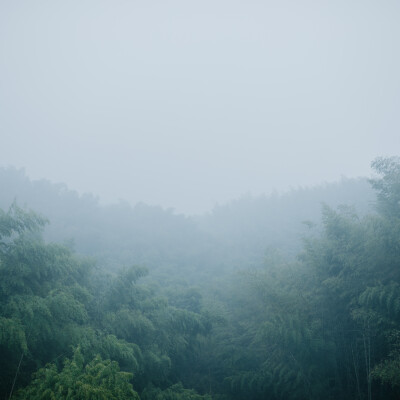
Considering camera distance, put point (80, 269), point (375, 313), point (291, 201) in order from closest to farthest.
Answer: point (375, 313) < point (80, 269) < point (291, 201)

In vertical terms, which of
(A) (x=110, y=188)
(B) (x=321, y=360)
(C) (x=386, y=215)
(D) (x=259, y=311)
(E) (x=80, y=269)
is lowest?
(B) (x=321, y=360)

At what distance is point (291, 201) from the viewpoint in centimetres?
2597

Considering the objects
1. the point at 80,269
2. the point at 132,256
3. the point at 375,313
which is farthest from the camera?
the point at 132,256

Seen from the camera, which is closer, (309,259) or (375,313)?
(375,313)

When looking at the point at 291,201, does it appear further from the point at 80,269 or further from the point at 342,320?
the point at 80,269

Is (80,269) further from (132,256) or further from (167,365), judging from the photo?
(132,256)

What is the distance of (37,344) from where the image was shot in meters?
5.25

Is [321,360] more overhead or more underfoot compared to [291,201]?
more underfoot

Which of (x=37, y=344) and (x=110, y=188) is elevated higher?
(x=110, y=188)

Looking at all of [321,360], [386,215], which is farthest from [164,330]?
[386,215]

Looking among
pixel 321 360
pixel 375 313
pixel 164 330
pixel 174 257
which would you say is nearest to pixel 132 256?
pixel 174 257

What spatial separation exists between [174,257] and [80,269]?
40.2 feet

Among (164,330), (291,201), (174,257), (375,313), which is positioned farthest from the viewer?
(291,201)

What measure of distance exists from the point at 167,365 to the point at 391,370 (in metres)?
5.62
